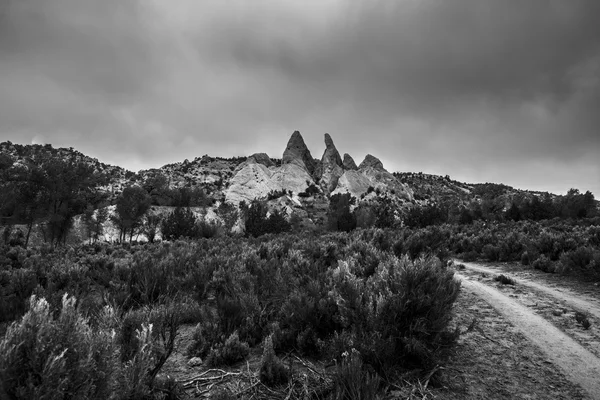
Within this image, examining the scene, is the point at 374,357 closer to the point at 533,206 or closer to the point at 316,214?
the point at 533,206

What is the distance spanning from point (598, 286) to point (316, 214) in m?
82.2

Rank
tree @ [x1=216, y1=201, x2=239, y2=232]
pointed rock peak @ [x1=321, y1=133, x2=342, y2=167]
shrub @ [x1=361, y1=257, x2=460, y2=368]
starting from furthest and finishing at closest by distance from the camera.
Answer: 1. pointed rock peak @ [x1=321, y1=133, x2=342, y2=167]
2. tree @ [x1=216, y1=201, x2=239, y2=232]
3. shrub @ [x1=361, y1=257, x2=460, y2=368]

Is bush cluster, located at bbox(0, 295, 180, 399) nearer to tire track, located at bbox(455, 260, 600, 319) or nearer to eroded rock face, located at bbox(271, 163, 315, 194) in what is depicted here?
tire track, located at bbox(455, 260, 600, 319)

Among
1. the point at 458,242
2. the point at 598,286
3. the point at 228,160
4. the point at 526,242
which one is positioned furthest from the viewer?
the point at 228,160

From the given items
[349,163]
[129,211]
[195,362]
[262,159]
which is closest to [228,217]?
[129,211]

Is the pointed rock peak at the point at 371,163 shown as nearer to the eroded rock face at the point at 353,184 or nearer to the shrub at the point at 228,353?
the eroded rock face at the point at 353,184

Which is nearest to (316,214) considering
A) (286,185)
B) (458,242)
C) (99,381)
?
(286,185)

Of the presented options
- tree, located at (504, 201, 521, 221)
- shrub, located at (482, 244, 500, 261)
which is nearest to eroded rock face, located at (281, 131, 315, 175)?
tree, located at (504, 201, 521, 221)

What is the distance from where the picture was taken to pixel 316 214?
297ft

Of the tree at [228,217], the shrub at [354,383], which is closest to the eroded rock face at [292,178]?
the tree at [228,217]

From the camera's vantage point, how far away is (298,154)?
128 meters

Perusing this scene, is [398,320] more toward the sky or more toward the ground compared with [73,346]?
more toward the ground

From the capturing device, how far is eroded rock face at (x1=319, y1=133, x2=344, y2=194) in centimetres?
11619

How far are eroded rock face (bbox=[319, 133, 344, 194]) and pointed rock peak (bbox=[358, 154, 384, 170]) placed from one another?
35.7 ft
